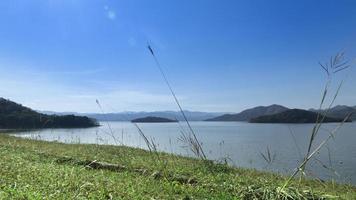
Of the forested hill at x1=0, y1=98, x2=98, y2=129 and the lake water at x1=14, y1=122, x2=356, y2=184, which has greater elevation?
the forested hill at x1=0, y1=98, x2=98, y2=129

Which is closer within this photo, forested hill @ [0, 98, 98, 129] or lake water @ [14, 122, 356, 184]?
lake water @ [14, 122, 356, 184]

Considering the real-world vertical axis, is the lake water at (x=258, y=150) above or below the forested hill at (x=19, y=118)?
below

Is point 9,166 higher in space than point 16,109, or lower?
lower

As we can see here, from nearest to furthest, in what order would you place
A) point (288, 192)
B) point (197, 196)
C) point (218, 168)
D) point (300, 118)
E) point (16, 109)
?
point (288, 192), point (197, 196), point (218, 168), point (16, 109), point (300, 118)

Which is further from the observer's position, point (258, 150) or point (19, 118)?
point (19, 118)

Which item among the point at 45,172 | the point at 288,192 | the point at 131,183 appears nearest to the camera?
the point at 288,192

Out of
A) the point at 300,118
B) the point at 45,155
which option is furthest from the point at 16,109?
the point at 300,118

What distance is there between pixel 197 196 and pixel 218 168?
7788 millimetres

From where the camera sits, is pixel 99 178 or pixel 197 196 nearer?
pixel 197 196

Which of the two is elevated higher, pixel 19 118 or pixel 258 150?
pixel 19 118

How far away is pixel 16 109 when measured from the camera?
10325 cm

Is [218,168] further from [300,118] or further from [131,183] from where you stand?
[300,118]

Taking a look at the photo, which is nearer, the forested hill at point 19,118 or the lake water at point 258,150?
the lake water at point 258,150

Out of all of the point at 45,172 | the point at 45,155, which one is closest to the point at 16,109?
the point at 45,155
